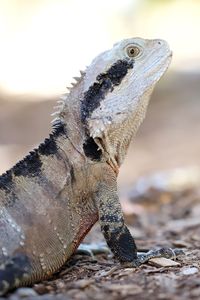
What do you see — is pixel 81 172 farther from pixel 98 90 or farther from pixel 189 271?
pixel 189 271

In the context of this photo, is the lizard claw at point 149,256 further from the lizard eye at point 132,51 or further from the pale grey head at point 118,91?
the lizard eye at point 132,51

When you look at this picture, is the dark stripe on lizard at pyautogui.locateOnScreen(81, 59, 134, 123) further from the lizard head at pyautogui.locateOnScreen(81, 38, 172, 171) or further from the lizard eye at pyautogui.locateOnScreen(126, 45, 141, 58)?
the lizard eye at pyautogui.locateOnScreen(126, 45, 141, 58)

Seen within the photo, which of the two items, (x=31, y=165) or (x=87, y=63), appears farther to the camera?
(x=87, y=63)

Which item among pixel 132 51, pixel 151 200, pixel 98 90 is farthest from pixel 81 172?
pixel 151 200

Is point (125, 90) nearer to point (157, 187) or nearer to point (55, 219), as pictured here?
point (55, 219)

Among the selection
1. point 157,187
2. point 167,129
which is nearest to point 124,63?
point 157,187

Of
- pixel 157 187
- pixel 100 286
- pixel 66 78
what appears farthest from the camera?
pixel 66 78

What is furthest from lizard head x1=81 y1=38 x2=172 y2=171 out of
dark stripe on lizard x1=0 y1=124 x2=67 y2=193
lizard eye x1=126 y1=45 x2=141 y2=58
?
dark stripe on lizard x1=0 y1=124 x2=67 y2=193
